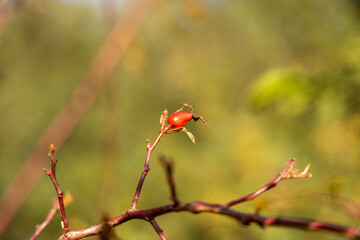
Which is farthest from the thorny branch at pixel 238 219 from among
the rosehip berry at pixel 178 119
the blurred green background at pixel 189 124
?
the blurred green background at pixel 189 124

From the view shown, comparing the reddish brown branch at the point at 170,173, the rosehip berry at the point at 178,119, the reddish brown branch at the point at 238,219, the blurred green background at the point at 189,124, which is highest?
the blurred green background at the point at 189,124

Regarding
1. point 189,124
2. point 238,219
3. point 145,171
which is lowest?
point 238,219

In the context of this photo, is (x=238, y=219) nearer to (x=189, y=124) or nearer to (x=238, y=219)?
(x=238, y=219)

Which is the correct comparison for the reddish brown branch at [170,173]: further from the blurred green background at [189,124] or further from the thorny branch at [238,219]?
the blurred green background at [189,124]

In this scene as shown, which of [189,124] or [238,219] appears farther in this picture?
[189,124]

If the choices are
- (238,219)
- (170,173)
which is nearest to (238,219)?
(238,219)

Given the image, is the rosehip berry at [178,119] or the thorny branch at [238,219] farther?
the rosehip berry at [178,119]

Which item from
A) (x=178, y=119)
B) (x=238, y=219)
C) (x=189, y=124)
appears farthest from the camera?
(x=189, y=124)

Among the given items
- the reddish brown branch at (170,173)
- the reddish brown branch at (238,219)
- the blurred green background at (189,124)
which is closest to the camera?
the reddish brown branch at (238,219)

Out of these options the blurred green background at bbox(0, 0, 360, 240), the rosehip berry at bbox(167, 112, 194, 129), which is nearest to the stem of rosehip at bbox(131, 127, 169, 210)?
the rosehip berry at bbox(167, 112, 194, 129)
